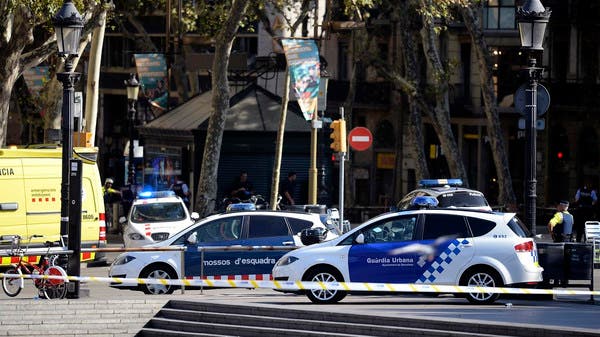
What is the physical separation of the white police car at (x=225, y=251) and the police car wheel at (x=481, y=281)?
3284mm

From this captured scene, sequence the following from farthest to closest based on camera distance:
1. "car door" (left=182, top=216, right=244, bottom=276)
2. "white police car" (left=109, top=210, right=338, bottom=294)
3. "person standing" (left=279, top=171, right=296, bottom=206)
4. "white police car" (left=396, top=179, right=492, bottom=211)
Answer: "person standing" (left=279, top=171, right=296, bottom=206) < "white police car" (left=396, top=179, right=492, bottom=211) < "white police car" (left=109, top=210, right=338, bottom=294) < "car door" (left=182, top=216, right=244, bottom=276)

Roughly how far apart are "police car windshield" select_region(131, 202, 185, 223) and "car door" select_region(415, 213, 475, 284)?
1169 cm

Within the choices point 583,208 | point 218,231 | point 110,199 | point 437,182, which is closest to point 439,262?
point 218,231

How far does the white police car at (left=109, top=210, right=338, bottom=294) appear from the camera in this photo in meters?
22.5

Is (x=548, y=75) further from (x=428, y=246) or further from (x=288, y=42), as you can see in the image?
(x=428, y=246)

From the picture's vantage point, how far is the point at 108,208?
40.7m

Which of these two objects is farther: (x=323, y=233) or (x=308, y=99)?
(x=308, y=99)

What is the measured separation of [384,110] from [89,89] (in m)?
23.8

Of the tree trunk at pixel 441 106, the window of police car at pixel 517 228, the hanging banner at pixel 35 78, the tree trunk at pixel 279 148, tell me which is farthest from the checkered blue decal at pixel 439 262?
the hanging banner at pixel 35 78

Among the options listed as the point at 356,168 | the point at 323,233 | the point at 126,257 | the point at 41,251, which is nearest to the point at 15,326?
the point at 41,251

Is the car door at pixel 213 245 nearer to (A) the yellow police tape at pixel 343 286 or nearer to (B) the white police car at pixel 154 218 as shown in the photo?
(A) the yellow police tape at pixel 343 286

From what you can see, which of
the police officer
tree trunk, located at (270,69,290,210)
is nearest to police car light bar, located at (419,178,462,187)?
the police officer

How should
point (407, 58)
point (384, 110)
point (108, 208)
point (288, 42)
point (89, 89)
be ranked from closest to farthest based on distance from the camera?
1. point (288, 42)
2. point (89, 89)
3. point (108, 208)
4. point (407, 58)
5. point (384, 110)

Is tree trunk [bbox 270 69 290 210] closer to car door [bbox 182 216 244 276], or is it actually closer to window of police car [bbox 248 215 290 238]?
window of police car [bbox 248 215 290 238]
